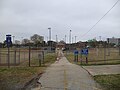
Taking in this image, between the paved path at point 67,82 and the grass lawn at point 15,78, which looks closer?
the paved path at point 67,82

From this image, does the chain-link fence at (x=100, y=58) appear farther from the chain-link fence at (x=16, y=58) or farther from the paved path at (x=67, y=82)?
the paved path at (x=67, y=82)

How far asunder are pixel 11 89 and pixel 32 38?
499 feet

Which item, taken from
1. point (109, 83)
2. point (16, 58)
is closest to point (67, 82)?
point (109, 83)

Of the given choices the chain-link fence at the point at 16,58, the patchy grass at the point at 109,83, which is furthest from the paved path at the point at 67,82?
the chain-link fence at the point at 16,58

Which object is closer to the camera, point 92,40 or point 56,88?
point 56,88

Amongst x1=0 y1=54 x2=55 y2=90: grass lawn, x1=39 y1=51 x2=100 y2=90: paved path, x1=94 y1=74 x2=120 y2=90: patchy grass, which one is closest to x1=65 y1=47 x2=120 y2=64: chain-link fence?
x1=0 y1=54 x2=55 y2=90: grass lawn

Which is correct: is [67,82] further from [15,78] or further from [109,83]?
[15,78]

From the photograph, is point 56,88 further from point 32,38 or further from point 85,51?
point 32,38

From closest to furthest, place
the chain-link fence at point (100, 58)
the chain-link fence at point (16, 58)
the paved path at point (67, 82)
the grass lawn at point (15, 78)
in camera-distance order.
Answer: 1. the paved path at point (67, 82)
2. the grass lawn at point (15, 78)
3. the chain-link fence at point (16, 58)
4. the chain-link fence at point (100, 58)

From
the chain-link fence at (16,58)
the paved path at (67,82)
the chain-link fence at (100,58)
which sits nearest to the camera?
the paved path at (67,82)

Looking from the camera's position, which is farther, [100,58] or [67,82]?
[100,58]

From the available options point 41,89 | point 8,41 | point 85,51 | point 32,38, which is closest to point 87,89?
point 41,89

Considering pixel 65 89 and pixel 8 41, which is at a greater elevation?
pixel 8 41

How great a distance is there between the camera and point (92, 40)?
13888cm
